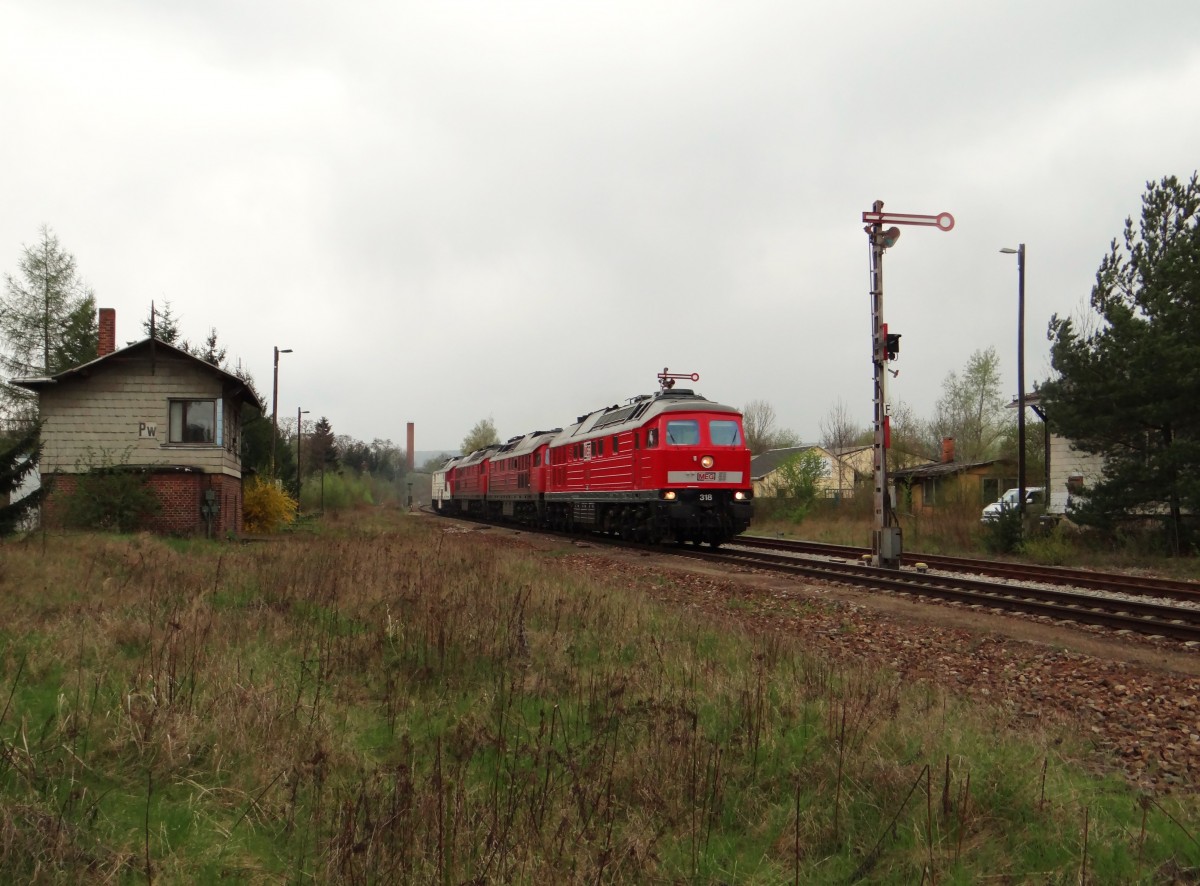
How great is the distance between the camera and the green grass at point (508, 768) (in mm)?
3545

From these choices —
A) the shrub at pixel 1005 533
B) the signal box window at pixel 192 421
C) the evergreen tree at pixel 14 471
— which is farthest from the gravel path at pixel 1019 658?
the signal box window at pixel 192 421

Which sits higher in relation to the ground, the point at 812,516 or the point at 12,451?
the point at 12,451

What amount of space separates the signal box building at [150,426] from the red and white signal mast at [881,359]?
52.8ft

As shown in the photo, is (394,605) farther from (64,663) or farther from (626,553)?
(626,553)

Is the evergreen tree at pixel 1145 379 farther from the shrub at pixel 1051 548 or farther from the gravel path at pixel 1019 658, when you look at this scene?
the gravel path at pixel 1019 658

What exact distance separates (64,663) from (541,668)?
131 inches

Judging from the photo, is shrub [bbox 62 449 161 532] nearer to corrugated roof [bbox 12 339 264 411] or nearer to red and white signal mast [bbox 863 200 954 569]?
corrugated roof [bbox 12 339 264 411]

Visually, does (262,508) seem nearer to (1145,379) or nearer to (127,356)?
(127,356)

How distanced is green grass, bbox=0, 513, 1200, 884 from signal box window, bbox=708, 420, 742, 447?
44.2ft

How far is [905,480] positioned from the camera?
41938 millimetres

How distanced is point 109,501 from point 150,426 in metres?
2.55

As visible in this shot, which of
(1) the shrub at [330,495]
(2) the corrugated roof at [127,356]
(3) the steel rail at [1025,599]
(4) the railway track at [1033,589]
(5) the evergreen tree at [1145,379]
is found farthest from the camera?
(1) the shrub at [330,495]

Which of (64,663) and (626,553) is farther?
(626,553)

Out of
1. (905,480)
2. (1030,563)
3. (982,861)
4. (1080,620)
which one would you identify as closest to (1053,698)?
(982,861)
